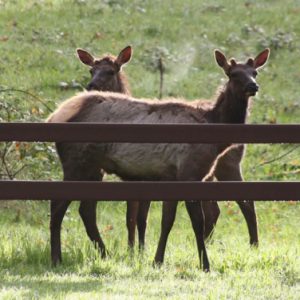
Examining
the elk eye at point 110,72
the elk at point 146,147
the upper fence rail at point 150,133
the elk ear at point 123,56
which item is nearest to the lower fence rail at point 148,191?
the upper fence rail at point 150,133

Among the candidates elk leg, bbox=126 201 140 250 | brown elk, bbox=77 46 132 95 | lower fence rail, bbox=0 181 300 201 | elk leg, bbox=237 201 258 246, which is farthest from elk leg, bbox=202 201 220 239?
lower fence rail, bbox=0 181 300 201

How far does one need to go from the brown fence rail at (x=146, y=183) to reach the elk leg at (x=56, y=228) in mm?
1298

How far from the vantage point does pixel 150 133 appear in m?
9.37

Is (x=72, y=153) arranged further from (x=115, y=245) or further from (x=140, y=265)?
(x=140, y=265)

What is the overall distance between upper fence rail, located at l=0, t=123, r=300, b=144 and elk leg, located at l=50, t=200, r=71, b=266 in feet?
5.52

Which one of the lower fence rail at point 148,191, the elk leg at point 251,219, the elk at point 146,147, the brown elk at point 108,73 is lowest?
the elk leg at point 251,219

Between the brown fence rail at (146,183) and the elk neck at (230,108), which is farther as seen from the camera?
the elk neck at (230,108)

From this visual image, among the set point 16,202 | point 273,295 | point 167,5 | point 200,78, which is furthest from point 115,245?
point 167,5

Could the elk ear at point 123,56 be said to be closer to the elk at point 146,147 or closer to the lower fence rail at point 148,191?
the elk at point 146,147

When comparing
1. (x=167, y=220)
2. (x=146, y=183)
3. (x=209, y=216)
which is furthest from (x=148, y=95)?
(x=146, y=183)

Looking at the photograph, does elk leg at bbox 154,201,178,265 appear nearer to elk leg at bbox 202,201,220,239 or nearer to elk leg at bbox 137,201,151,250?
elk leg at bbox 137,201,151,250

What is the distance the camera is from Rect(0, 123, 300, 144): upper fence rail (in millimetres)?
9391

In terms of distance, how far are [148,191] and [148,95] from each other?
11.1 m

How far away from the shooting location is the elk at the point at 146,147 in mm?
11234
